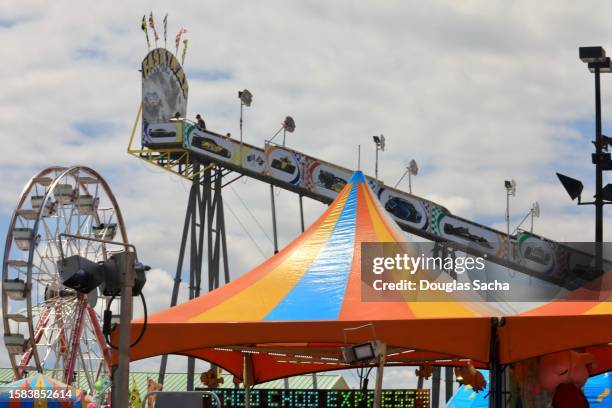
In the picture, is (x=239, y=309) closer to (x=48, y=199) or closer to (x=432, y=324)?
(x=432, y=324)

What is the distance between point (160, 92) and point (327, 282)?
29611mm

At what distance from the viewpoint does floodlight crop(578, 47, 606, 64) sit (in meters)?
21.5

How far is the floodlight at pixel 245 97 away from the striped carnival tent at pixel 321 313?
921 inches

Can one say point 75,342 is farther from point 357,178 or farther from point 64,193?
point 357,178

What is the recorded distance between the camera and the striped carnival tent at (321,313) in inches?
528

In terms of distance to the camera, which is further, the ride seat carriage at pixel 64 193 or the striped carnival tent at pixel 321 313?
the ride seat carriage at pixel 64 193

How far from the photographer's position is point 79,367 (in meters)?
40.5

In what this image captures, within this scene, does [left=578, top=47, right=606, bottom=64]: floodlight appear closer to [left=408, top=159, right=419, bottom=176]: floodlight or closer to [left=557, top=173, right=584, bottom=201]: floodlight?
[left=557, top=173, right=584, bottom=201]: floodlight

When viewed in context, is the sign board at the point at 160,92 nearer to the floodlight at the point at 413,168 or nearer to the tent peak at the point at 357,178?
the floodlight at the point at 413,168

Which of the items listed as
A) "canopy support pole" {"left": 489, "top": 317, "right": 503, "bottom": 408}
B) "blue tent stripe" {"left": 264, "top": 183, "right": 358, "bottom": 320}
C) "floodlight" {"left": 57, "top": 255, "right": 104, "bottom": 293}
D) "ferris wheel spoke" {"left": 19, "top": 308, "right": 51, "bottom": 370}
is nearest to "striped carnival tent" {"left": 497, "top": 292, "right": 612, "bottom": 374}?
"canopy support pole" {"left": 489, "top": 317, "right": 503, "bottom": 408}

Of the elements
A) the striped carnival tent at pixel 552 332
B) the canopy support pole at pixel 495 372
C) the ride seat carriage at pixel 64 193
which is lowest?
the canopy support pole at pixel 495 372

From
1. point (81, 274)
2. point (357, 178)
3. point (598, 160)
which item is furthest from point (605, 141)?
point (81, 274)

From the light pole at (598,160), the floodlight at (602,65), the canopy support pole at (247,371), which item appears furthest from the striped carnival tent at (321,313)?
the floodlight at (602,65)

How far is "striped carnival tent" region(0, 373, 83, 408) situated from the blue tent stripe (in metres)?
12.4
